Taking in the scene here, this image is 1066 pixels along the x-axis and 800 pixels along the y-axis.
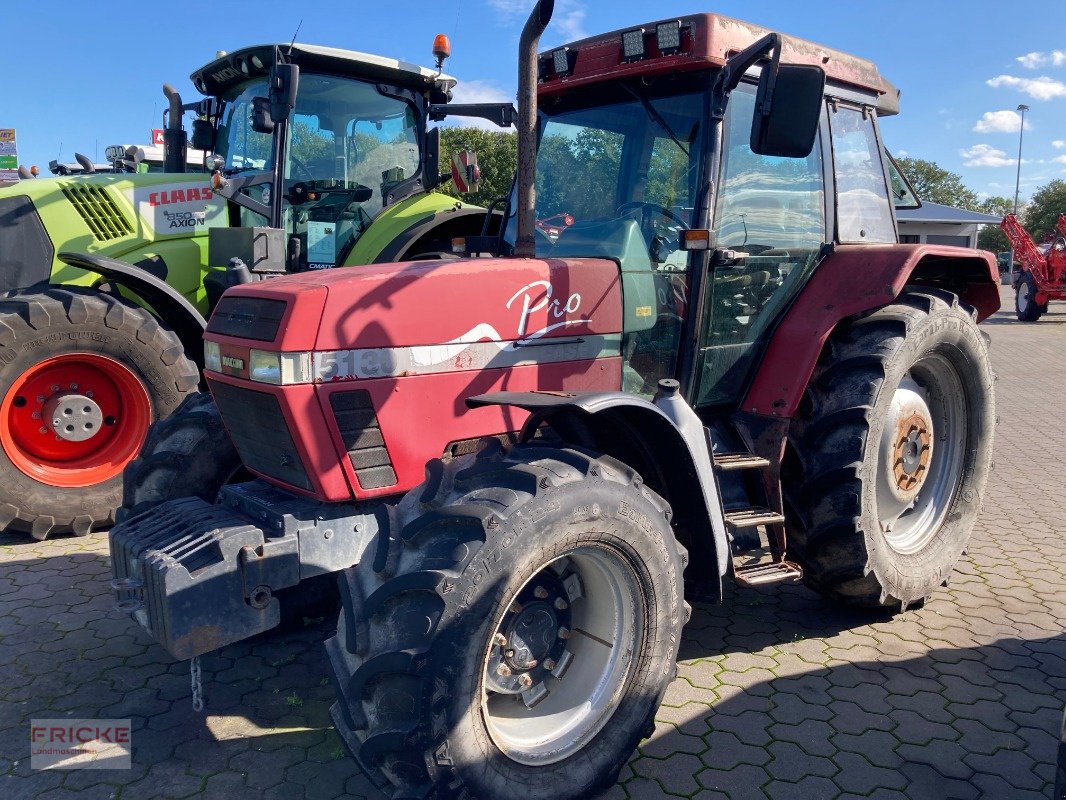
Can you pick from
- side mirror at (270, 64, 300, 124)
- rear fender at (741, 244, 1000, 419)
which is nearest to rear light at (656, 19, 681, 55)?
rear fender at (741, 244, 1000, 419)

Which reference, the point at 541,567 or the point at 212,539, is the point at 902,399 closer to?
the point at 541,567

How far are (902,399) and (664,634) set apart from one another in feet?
6.49

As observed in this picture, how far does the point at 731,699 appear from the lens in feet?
10.7

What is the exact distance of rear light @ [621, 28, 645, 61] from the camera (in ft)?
11.0

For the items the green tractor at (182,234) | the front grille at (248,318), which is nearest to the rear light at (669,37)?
the green tractor at (182,234)

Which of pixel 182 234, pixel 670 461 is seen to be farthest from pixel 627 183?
pixel 182 234

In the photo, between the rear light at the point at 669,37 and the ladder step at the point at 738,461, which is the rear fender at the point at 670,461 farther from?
the rear light at the point at 669,37

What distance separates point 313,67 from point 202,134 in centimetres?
103

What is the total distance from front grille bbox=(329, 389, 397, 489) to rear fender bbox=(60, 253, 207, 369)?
9.57 ft

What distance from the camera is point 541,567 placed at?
2451mm

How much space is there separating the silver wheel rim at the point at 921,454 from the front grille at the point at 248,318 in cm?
272

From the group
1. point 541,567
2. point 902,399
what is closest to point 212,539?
point 541,567

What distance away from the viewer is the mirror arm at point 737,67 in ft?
9.62

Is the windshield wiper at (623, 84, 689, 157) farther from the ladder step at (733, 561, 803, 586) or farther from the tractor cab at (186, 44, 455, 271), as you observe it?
the tractor cab at (186, 44, 455, 271)
